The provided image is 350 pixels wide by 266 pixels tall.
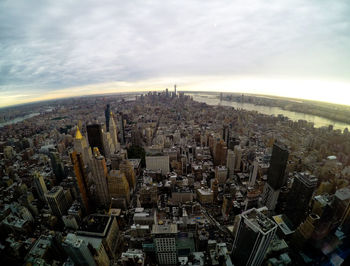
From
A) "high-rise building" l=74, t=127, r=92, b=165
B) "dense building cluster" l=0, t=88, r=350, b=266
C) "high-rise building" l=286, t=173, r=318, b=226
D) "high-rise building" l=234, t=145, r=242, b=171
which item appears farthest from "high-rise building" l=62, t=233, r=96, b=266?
"high-rise building" l=234, t=145, r=242, b=171

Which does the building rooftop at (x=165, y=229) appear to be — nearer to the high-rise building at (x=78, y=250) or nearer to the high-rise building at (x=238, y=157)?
the high-rise building at (x=78, y=250)

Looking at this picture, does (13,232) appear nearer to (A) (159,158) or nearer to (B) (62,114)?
(A) (159,158)

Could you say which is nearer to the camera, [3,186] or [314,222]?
[314,222]

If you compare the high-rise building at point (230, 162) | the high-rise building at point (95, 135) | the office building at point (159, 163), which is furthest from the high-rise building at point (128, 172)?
the high-rise building at point (230, 162)

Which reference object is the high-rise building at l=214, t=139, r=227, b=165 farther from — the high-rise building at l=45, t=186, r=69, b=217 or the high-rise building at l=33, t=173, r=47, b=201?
the high-rise building at l=33, t=173, r=47, b=201

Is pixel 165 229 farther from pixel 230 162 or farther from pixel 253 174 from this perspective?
pixel 253 174

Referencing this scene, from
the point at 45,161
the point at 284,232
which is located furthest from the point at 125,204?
the point at 45,161
